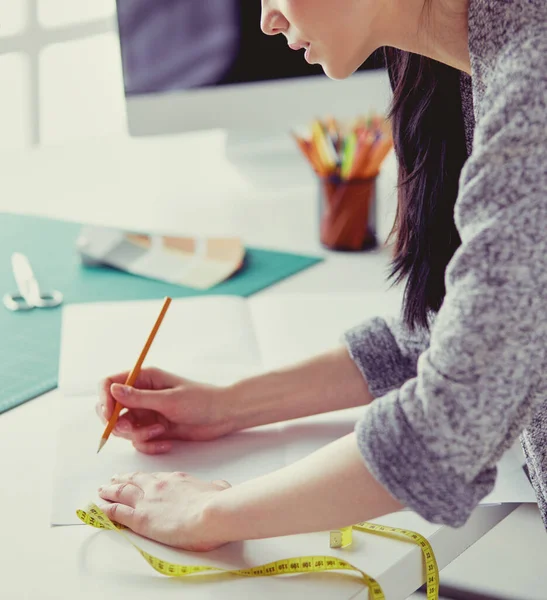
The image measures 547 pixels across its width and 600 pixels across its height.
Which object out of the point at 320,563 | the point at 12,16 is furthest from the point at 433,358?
the point at 12,16

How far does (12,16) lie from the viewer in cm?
225

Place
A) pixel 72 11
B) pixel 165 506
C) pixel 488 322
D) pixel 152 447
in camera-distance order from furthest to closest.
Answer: pixel 72 11, pixel 152 447, pixel 165 506, pixel 488 322

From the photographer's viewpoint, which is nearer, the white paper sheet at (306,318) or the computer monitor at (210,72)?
the white paper sheet at (306,318)

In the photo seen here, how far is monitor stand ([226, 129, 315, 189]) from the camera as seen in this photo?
5.70 feet

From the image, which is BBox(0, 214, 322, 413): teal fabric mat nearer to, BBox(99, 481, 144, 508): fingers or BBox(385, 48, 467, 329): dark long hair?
BBox(99, 481, 144, 508): fingers

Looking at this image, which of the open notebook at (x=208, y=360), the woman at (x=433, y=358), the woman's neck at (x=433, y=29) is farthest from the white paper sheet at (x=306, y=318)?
the woman's neck at (x=433, y=29)

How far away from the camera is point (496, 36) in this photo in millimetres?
689

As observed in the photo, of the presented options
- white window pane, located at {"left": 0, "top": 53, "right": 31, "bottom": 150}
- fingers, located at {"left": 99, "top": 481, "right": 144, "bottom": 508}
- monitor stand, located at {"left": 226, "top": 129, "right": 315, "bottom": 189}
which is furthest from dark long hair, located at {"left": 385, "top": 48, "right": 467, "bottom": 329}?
white window pane, located at {"left": 0, "top": 53, "right": 31, "bottom": 150}

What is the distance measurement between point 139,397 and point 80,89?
1.77 meters

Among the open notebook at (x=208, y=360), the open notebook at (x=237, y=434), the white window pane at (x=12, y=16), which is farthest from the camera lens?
the white window pane at (x=12, y=16)

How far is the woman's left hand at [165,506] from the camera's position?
29.5 inches

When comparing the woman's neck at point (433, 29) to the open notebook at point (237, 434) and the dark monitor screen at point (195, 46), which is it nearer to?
the open notebook at point (237, 434)

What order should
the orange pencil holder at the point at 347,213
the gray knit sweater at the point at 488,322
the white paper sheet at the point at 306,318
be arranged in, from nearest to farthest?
the gray knit sweater at the point at 488,322, the white paper sheet at the point at 306,318, the orange pencil holder at the point at 347,213

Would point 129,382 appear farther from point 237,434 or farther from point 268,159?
point 268,159
